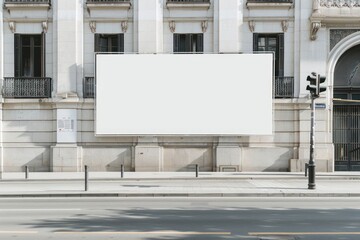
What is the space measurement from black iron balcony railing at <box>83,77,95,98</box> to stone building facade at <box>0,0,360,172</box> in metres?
0.05

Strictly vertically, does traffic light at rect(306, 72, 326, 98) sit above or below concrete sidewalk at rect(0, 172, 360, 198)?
above

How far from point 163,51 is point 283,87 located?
632 cm

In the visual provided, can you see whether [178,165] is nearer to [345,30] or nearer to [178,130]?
[178,130]

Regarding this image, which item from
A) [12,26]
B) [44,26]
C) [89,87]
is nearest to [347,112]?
[89,87]

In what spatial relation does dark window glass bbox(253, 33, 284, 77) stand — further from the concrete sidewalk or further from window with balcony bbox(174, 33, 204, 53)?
the concrete sidewalk

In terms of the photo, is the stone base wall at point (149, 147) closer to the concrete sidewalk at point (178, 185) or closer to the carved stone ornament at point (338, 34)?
the concrete sidewalk at point (178, 185)

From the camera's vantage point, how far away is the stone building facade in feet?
90.6

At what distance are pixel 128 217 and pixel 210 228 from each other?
2.44m

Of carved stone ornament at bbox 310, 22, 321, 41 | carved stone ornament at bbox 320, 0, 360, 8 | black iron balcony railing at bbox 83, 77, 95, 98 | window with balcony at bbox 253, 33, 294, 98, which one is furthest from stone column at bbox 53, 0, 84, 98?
carved stone ornament at bbox 320, 0, 360, 8

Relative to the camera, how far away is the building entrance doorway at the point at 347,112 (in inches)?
1106

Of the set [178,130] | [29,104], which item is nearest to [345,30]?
[178,130]

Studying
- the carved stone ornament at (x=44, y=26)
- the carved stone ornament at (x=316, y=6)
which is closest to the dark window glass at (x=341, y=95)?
the carved stone ornament at (x=316, y=6)

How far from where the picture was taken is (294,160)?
27375mm

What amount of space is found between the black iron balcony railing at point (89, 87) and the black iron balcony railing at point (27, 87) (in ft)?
5.89
